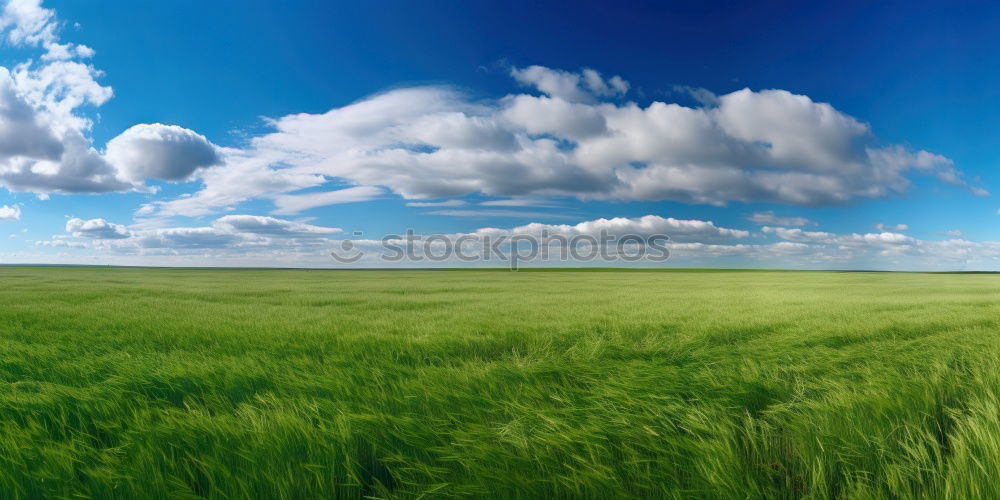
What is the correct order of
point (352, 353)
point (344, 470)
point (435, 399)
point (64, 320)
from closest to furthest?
1. point (344, 470)
2. point (435, 399)
3. point (352, 353)
4. point (64, 320)

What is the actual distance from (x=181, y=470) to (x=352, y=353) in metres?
4.32

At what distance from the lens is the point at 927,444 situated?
3449mm

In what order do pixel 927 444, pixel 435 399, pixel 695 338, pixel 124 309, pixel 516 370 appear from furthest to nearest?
pixel 124 309
pixel 695 338
pixel 516 370
pixel 435 399
pixel 927 444

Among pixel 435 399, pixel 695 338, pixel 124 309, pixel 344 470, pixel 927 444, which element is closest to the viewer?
pixel 344 470

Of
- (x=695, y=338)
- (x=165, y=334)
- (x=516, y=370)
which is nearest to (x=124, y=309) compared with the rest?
(x=165, y=334)

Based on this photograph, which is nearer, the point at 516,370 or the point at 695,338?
the point at 516,370

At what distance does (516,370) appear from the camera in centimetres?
562

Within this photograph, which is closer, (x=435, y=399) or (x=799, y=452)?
(x=799, y=452)

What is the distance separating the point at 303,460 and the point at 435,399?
4.71 ft

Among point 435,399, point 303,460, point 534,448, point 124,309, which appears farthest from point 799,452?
point 124,309

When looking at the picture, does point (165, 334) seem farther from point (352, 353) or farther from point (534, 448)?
point (534, 448)

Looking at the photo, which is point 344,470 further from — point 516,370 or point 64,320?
point 64,320

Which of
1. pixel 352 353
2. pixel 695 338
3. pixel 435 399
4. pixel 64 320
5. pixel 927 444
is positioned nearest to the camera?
pixel 927 444

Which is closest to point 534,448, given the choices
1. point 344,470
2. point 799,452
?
point 344,470
